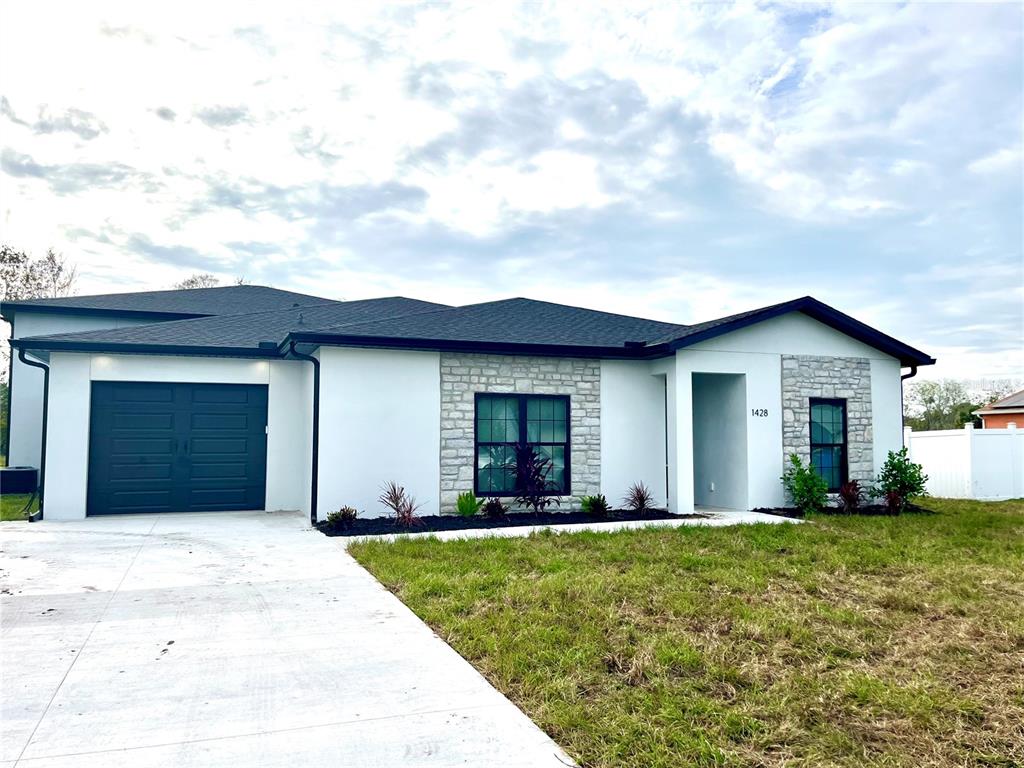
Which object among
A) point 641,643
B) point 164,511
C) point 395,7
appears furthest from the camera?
point 164,511

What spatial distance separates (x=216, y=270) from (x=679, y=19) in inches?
1067

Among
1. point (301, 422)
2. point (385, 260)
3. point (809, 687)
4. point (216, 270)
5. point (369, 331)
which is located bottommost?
point (809, 687)

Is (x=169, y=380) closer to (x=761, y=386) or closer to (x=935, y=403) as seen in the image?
(x=761, y=386)

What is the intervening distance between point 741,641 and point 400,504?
20.9 feet

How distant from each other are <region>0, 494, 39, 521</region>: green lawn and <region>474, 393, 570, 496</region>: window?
7417mm

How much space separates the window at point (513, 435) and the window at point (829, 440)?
465cm

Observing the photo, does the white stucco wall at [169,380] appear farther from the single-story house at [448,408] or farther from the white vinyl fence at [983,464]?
the white vinyl fence at [983,464]

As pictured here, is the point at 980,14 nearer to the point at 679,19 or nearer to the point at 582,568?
the point at 679,19

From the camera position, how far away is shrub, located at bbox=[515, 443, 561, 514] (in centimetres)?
1073

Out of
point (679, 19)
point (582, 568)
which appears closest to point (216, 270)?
point (679, 19)

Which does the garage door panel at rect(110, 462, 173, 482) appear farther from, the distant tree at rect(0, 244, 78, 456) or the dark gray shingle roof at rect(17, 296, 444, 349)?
the distant tree at rect(0, 244, 78, 456)

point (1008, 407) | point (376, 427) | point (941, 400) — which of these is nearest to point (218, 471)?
point (376, 427)

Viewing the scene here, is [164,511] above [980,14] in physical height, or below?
below

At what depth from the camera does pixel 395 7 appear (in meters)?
9.39
